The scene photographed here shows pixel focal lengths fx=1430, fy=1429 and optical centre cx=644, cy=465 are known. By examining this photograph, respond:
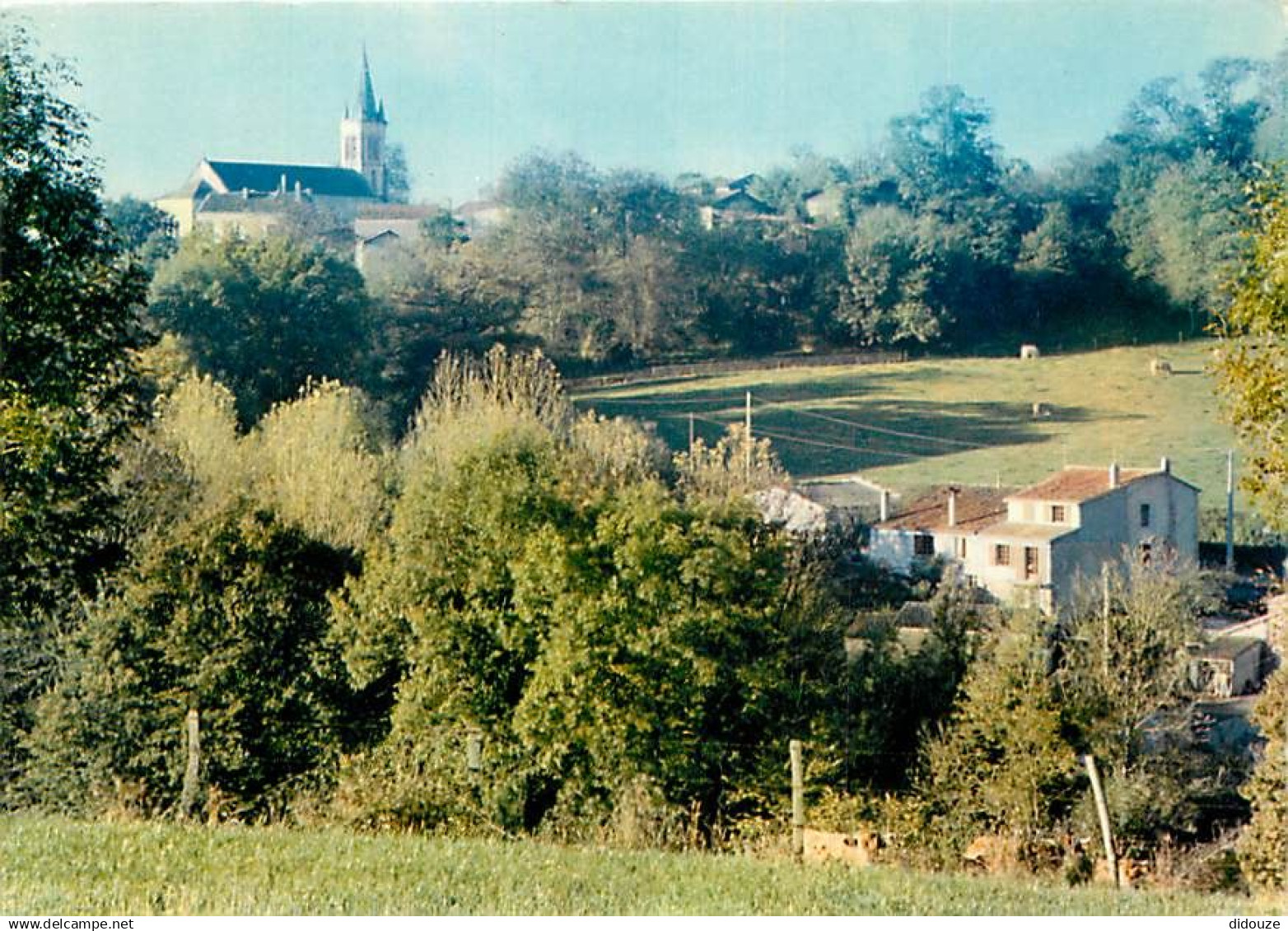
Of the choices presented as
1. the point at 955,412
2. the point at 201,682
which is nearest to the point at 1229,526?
the point at 955,412

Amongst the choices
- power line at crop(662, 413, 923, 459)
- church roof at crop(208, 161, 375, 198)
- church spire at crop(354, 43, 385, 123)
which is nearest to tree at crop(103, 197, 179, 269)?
church roof at crop(208, 161, 375, 198)

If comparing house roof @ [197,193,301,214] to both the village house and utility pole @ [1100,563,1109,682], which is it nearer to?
the village house

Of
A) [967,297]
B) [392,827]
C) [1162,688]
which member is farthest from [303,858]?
[967,297]

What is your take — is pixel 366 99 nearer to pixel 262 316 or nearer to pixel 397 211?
pixel 397 211

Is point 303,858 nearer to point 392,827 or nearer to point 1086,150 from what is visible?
point 392,827

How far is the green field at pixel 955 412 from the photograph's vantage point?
12.9 metres

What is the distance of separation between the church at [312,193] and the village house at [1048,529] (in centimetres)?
546

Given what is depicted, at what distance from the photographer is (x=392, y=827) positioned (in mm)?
6820

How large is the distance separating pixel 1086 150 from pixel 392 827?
26.5 feet

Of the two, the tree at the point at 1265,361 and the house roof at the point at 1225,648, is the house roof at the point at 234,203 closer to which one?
the house roof at the point at 1225,648

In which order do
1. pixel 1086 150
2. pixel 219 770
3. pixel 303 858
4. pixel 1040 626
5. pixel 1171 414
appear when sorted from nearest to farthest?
pixel 303 858 < pixel 219 770 < pixel 1040 626 < pixel 1086 150 < pixel 1171 414

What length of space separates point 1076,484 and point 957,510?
1065 millimetres

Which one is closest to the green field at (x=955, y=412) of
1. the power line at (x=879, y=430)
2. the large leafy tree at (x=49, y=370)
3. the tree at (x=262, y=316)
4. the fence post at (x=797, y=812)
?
the power line at (x=879, y=430)

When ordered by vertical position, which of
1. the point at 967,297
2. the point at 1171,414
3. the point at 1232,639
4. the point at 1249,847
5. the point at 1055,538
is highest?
the point at 967,297
